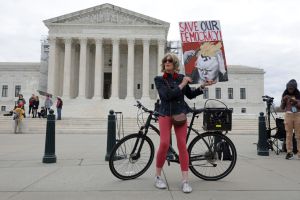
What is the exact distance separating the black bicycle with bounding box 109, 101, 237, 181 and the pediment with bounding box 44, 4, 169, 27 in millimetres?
45753

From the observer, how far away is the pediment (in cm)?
4972

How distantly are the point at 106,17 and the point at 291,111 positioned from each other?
149ft

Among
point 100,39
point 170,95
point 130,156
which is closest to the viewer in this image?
point 170,95

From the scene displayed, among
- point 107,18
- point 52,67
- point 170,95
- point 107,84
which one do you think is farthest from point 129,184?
point 107,84

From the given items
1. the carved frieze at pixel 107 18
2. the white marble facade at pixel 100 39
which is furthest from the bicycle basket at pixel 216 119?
the carved frieze at pixel 107 18

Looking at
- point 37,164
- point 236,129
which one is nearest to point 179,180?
point 37,164

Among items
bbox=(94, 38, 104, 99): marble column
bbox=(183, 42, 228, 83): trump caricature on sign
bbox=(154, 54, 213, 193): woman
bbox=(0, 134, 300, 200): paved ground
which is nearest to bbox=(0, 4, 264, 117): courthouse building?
bbox=(94, 38, 104, 99): marble column

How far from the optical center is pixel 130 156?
17.5ft

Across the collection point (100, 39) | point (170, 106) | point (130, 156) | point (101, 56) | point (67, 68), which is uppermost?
point (100, 39)

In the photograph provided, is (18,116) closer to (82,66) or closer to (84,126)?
(84,126)

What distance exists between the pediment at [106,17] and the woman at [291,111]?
139 ft

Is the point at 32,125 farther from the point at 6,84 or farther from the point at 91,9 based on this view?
the point at 6,84

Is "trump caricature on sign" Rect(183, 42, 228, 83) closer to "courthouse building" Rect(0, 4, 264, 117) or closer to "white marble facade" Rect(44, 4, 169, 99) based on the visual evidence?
"courthouse building" Rect(0, 4, 264, 117)

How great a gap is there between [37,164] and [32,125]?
1819cm
